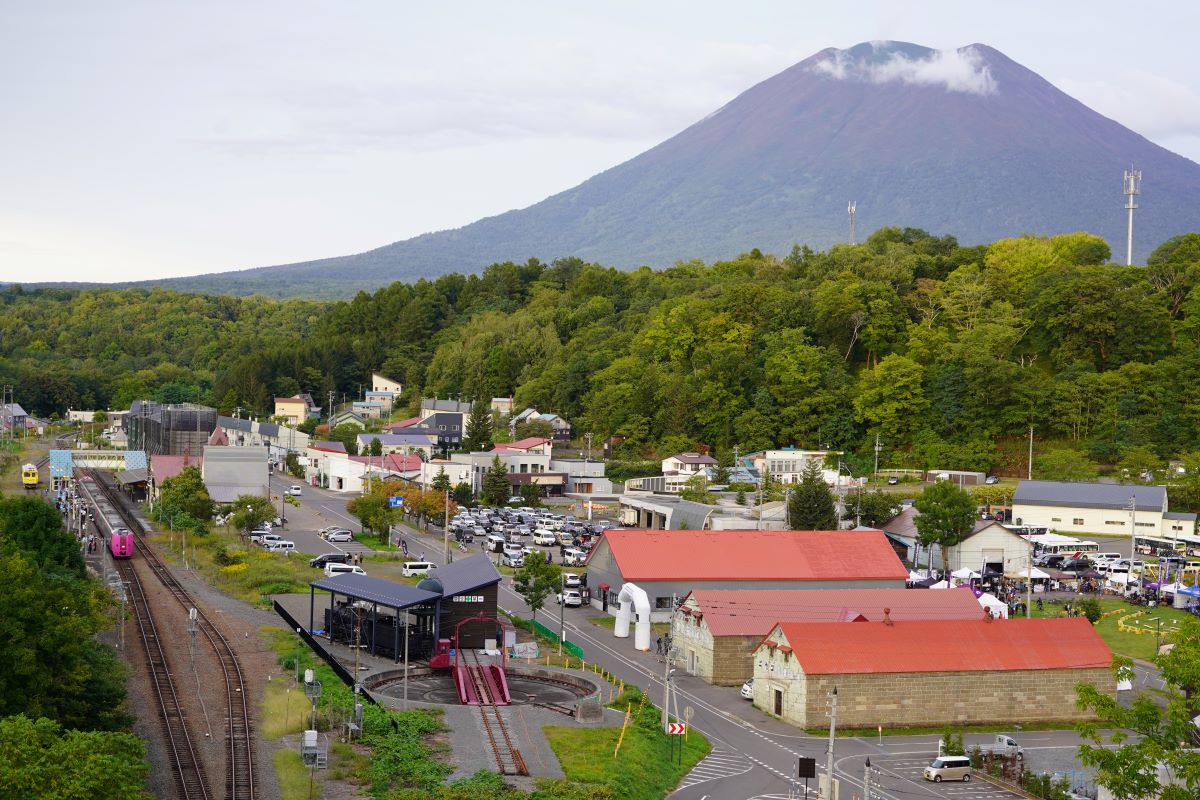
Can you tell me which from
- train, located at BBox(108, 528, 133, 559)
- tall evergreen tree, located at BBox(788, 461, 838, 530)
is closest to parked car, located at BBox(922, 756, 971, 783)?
tall evergreen tree, located at BBox(788, 461, 838, 530)

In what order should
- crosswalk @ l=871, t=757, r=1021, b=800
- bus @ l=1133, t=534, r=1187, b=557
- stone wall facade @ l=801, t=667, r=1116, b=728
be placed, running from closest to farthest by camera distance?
crosswalk @ l=871, t=757, r=1021, b=800 < stone wall facade @ l=801, t=667, r=1116, b=728 < bus @ l=1133, t=534, r=1187, b=557

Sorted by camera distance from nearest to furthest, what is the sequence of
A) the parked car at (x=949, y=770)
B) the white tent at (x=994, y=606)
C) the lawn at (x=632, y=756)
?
the lawn at (x=632, y=756), the parked car at (x=949, y=770), the white tent at (x=994, y=606)

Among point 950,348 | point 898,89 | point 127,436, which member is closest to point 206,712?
point 950,348

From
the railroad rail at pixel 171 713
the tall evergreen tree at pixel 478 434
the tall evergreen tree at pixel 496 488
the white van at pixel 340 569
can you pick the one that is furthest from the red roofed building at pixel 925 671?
the tall evergreen tree at pixel 478 434

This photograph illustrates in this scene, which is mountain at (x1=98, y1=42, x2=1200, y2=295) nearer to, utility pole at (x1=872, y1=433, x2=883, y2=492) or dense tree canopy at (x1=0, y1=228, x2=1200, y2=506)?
dense tree canopy at (x1=0, y1=228, x2=1200, y2=506)

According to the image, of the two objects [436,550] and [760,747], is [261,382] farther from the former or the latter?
[760,747]

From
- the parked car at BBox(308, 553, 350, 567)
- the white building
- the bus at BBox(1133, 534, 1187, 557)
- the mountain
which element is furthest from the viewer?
the mountain

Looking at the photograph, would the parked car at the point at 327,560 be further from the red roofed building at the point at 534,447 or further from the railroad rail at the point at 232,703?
the red roofed building at the point at 534,447
